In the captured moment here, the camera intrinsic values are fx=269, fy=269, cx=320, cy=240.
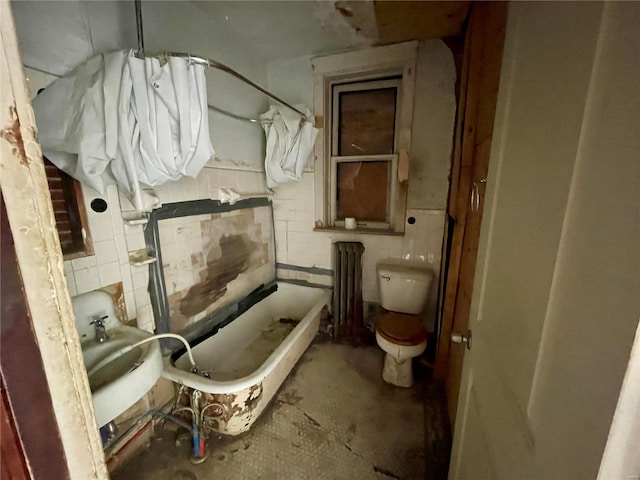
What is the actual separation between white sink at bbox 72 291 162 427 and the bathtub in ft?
1.00

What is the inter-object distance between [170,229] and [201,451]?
1253mm

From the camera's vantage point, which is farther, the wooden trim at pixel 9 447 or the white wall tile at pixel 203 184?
the white wall tile at pixel 203 184

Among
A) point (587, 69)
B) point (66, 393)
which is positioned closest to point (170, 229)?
point (66, 393)

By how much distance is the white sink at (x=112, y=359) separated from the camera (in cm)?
99

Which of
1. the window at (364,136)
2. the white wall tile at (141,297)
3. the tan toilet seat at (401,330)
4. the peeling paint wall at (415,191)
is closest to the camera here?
the white wall tile at (141,297)

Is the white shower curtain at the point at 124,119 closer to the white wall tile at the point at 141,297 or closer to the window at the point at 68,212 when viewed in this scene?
the window at the point at 68,212

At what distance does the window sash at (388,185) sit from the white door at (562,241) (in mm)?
1534

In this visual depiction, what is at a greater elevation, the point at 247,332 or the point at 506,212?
the point at 506,212

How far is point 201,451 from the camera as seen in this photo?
1450 millimetres

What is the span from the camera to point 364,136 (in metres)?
2.39

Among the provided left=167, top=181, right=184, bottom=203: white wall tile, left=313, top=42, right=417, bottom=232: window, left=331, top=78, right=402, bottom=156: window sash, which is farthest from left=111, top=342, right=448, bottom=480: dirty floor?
left=331, top=78, right=402, bottom=156: window sash

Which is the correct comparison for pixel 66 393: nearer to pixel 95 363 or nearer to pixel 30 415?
pixel 30 415

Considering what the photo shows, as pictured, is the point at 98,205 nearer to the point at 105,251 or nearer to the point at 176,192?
the point at 105,251

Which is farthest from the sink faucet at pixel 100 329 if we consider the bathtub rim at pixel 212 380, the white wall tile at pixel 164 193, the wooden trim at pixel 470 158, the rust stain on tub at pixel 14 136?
the wooden trim at pixel 470 158
